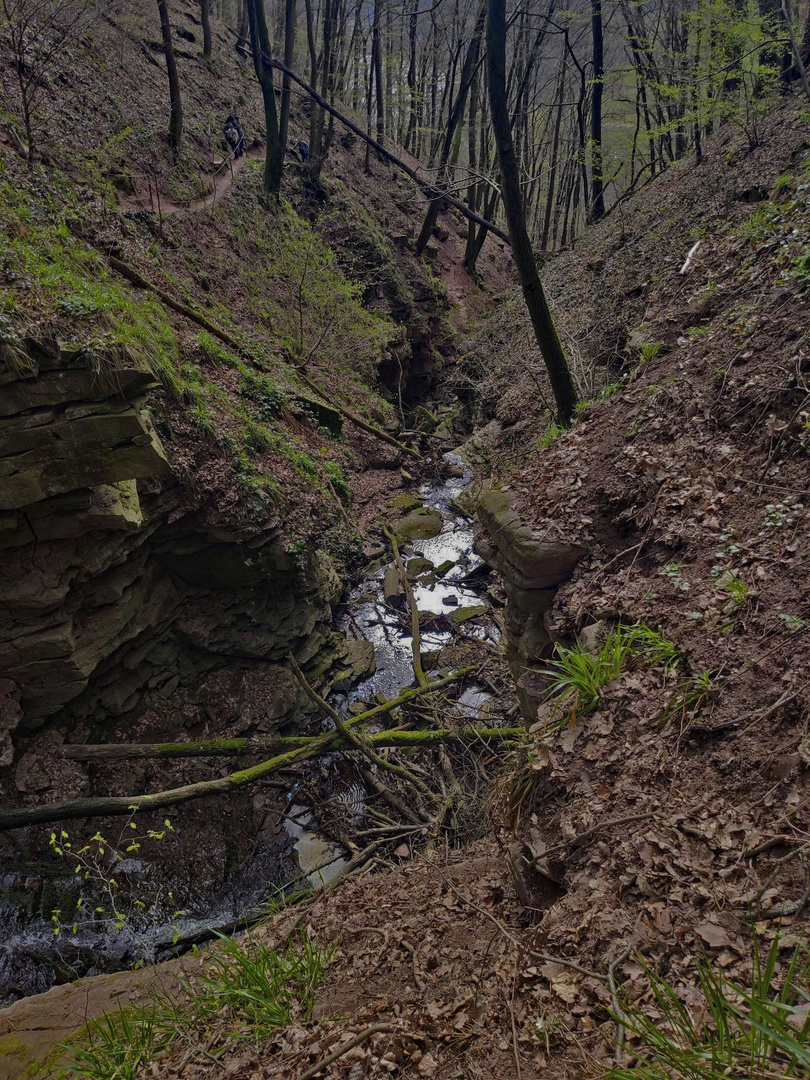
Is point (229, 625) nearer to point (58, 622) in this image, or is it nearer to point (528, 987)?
point (58, 622)

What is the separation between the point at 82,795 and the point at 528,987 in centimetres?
623

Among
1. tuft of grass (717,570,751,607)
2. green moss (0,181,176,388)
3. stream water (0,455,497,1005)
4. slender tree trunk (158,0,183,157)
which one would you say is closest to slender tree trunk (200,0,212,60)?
slender tree trunk (158,0,183,157)

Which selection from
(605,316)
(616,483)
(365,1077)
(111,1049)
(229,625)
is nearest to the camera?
(365,1077)

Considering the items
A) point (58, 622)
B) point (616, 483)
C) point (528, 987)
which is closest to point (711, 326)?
point (616, 483)

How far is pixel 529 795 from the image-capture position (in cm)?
355

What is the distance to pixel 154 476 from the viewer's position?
6.79 m

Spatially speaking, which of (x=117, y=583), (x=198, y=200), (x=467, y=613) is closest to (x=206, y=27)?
(x=198, y=200)

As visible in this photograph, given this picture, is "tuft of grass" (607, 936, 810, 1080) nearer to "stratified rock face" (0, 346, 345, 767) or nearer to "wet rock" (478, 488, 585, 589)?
"wet rock" (478, 488, 585, 589)

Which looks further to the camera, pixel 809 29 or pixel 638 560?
pixel 809 29

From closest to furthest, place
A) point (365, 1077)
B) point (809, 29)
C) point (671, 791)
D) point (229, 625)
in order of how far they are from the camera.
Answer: point (365, 1077) → point (671, 791) → point (229, 625) → point (809, 29)

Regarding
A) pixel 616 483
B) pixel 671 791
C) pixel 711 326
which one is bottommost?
pixel 671 791

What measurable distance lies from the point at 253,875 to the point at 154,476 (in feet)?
17.1

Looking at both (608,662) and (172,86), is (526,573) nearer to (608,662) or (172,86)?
(608,662)

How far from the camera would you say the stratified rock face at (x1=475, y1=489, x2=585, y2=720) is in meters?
5.04
